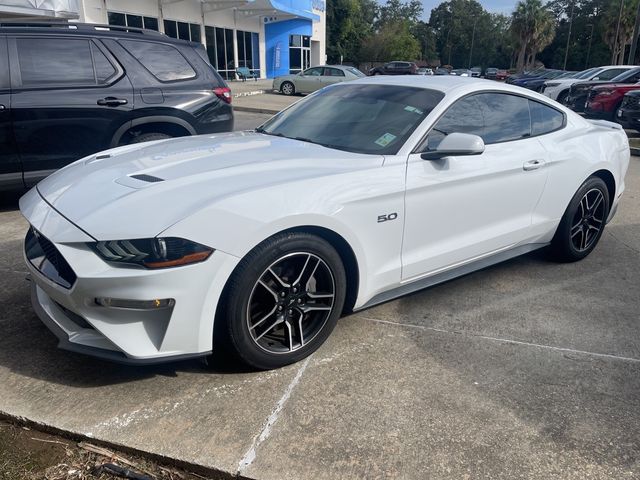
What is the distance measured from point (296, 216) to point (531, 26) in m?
74.5

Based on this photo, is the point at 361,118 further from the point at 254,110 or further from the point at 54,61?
the point at 254,110

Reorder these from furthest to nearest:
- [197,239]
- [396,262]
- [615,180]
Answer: [615,180]
[396,262]
[197,239]

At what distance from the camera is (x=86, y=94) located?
5371 millimetres

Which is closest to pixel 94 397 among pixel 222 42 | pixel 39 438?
pixel 39 438

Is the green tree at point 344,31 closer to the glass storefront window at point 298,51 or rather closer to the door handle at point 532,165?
the glass storefront window at point 298,51

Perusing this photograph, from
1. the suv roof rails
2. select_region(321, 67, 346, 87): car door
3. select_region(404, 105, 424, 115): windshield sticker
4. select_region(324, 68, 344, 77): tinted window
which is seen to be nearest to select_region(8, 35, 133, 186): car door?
the suv roof rails

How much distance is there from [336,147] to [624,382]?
2.12 metres

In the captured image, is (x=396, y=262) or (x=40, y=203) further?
(x=396, y=262)

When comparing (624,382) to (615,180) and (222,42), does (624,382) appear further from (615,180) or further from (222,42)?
(222,42)

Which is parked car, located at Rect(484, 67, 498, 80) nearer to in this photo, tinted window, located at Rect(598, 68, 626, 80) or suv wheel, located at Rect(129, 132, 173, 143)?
tinted window, located at Rect(598, 68, 626, 80)

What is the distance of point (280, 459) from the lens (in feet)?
7.28

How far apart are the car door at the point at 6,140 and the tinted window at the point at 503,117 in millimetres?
4309

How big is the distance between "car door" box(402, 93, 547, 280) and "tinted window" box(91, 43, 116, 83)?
3863 mm

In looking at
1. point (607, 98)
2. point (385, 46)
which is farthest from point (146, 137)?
point (385, 46)
